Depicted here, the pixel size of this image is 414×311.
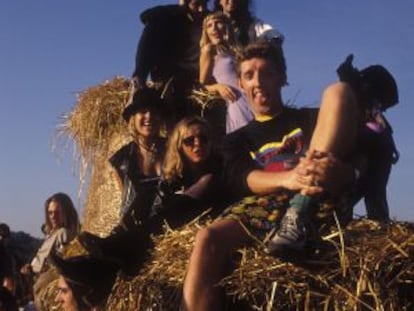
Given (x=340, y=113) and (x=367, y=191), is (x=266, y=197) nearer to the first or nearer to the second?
(x=340, y=113)

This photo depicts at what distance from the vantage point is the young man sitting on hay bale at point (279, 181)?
10.6 ft

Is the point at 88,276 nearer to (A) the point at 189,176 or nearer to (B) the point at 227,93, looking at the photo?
(A) the point at 189,176

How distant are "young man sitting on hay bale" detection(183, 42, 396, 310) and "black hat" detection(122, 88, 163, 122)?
151 cm

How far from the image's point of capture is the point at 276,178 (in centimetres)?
351

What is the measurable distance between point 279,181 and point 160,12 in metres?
3.17

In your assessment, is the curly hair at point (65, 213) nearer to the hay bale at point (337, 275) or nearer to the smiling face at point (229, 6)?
the smiling face at point (229, 6)

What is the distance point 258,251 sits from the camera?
3.30 m

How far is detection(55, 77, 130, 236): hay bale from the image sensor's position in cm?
606

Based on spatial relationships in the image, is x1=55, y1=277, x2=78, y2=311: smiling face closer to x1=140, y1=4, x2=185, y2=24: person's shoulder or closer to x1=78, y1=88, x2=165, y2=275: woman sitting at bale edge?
x1=78, y1=88, x2=165, y2=275: woman sitting at bale edge

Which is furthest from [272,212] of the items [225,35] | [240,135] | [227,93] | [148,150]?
[225,35]

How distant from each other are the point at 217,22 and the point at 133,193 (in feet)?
5.07

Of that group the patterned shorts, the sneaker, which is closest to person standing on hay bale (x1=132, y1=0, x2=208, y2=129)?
the patterned shorts

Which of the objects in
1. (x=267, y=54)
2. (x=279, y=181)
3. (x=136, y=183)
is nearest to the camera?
(x=279, y=181)

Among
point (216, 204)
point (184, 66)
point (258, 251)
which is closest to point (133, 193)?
point (216, 204)
